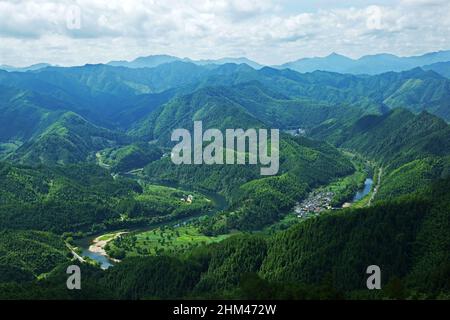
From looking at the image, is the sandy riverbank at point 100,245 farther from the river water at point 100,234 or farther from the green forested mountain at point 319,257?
the green forested mountain at point 319,257

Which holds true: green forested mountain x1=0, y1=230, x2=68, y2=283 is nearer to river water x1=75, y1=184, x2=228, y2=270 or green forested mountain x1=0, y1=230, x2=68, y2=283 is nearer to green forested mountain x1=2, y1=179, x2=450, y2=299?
river water x1=75, y1=184, x2=228, y2=270

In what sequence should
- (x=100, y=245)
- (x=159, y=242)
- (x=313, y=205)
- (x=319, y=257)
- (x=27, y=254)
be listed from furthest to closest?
(x=313, y=205), (x=100, y=245), (x=159, y=242), (x=27, y=254), (x=319, y=257)

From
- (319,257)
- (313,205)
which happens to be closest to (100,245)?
(319,257)

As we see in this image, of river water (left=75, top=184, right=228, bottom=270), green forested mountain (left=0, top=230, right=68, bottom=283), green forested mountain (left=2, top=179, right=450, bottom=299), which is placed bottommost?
river water (left=75, top=184, right=228, bottom=270)

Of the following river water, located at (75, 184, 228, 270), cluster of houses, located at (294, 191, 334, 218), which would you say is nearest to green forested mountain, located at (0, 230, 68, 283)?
river water, located at (75, 184, 228, 270)

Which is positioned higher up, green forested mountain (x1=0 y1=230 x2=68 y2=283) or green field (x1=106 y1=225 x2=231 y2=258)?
green forested mountain (x1=0 y1=230 x2=68 y2=283)

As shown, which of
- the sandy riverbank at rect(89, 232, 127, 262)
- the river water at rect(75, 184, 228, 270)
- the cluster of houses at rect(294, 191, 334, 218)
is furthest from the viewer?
the cluster of houses at rect(294, 191, 334, 218)

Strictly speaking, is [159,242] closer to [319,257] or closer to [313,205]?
[319,257]

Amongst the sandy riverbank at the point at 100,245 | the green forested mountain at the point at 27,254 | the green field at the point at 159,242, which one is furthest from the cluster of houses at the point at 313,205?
the green forested mountain at the point at 27,254
